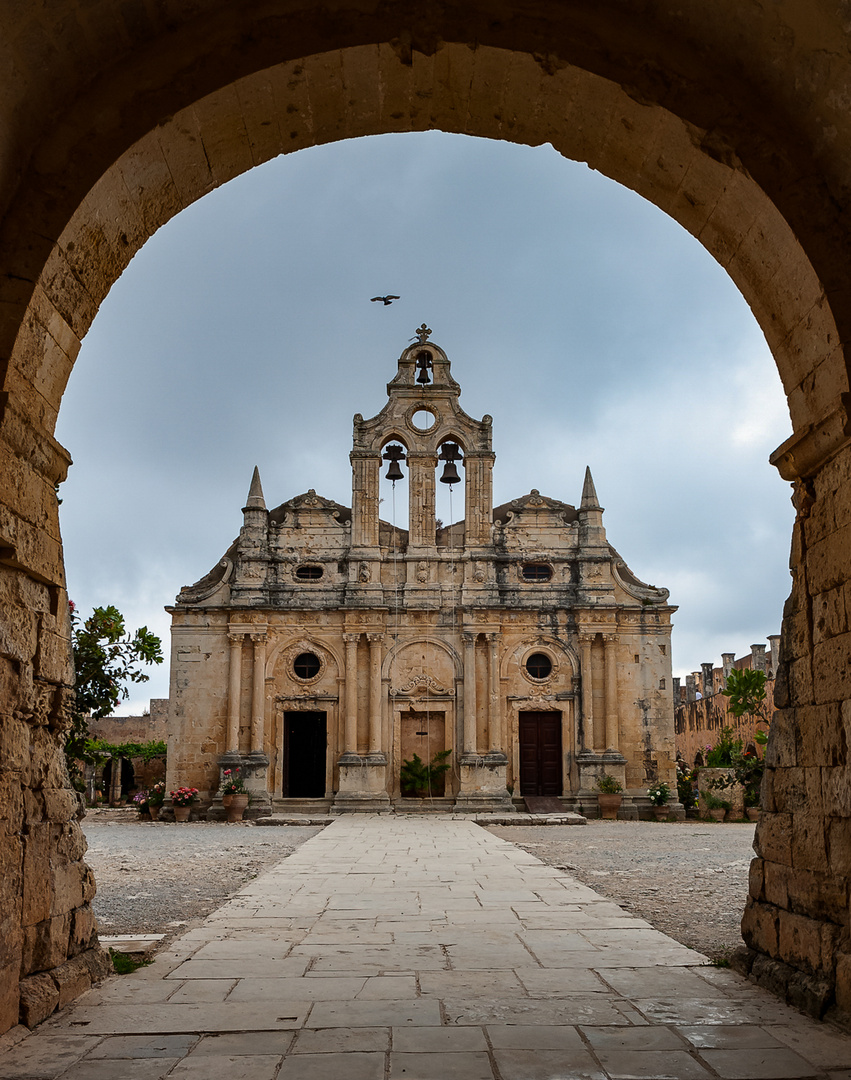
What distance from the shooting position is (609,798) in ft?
73.9

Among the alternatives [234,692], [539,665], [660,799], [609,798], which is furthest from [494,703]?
[234,692]

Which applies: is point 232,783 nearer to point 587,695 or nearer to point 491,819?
point 491,819

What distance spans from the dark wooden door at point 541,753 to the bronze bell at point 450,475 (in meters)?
6.25

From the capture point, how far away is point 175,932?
691 centimetres

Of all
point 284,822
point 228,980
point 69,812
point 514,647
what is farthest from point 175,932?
point 514,647

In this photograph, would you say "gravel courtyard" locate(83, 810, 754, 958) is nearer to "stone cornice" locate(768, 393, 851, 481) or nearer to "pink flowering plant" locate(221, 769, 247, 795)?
"pink flowering plant" locate(221, 769, 247, 795)

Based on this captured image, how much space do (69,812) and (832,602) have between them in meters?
3.88

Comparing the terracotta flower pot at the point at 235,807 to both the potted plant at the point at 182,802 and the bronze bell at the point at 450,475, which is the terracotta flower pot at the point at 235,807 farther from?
the bronze bell at the point at 450,475

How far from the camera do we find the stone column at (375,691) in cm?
2323

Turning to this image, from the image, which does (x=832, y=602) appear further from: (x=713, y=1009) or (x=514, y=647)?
(x=514, y=647)

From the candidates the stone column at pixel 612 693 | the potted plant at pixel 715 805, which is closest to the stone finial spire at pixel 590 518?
the stone column at pixel 612 693

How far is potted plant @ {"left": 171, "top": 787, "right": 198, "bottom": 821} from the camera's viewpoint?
22.6 meters

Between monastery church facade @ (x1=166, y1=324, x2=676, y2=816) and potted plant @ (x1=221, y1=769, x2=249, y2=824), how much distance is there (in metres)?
0.34

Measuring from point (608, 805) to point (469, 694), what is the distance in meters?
4.28
